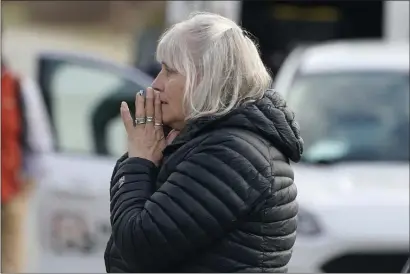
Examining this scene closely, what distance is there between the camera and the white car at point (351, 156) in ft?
20.3

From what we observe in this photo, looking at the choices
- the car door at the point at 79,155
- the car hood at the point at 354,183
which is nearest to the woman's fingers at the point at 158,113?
the car hood at the point at 354,183

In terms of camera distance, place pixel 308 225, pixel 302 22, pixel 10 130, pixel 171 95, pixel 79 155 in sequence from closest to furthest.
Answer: pixel 171 95 < pixel 308 225 < pixel 10 130 < pixel 79 155 < pixel 302 22

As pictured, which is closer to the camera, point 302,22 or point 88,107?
point 88,107

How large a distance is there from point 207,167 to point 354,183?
369cm

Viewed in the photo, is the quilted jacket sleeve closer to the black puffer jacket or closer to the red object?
the black puffer jacket

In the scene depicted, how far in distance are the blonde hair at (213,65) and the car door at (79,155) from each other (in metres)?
4.54

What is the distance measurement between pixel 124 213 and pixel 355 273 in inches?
138

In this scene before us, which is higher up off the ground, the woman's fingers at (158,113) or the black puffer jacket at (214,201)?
the woman's fingers at (158,113)

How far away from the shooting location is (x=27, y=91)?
7691mm

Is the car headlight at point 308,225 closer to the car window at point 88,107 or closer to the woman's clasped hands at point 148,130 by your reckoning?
the car window at point 88,107

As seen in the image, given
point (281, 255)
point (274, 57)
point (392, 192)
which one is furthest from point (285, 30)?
point (281, 255)

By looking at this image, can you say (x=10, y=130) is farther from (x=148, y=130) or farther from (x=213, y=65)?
(x=213, y=65)

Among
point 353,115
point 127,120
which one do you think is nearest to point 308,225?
point 353,115

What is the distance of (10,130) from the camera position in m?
7.59
